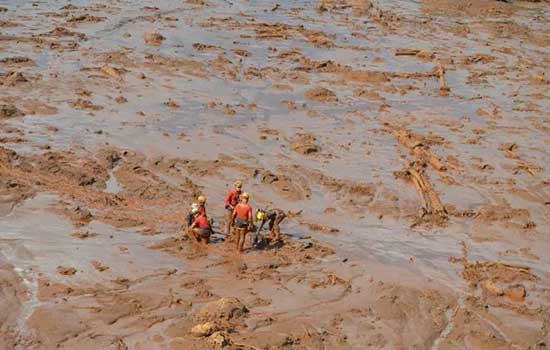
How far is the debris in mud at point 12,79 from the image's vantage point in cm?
1819

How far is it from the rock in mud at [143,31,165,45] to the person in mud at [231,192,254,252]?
1420cm

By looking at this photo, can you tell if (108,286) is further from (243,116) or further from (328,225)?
(243,116)

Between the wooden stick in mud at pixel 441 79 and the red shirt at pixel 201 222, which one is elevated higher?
the red shirt at pixel 201 222

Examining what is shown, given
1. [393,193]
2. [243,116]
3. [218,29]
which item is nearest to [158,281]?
[393,193]

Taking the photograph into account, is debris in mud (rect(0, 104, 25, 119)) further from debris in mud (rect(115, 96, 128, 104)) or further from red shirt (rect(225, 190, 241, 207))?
red shirt (rect(225, 190, 241, 207))

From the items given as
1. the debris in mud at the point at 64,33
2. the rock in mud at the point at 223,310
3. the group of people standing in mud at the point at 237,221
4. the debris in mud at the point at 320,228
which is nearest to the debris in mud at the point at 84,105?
the debris in mud at the point at 64,33

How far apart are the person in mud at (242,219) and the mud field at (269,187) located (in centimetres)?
26

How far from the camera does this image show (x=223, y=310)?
9.27 meters

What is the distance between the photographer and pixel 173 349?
28.1ft

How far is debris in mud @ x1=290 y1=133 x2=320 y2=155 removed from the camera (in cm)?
1592

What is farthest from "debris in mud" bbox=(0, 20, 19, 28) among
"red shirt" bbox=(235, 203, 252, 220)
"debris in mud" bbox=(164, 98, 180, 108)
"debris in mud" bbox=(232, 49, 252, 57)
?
"red shirt" bbox=(235, 203, 252, 220)

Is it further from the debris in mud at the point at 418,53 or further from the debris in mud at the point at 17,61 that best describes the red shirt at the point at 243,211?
the debris in mud at the point at 418,53

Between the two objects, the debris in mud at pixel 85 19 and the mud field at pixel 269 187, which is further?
the debris in mud at pixel 85 19

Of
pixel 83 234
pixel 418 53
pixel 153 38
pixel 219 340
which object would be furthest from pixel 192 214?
pixel 418 53
